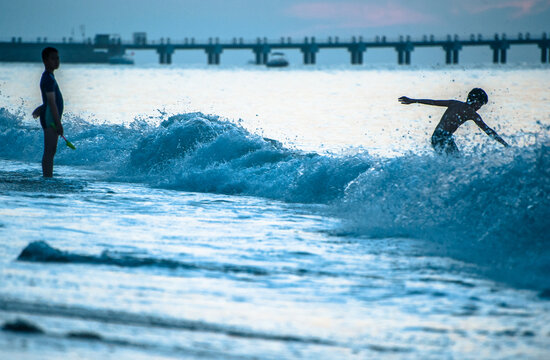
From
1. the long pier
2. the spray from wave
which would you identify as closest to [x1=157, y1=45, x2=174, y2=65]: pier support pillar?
the long pier

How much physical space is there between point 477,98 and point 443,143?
815 mm

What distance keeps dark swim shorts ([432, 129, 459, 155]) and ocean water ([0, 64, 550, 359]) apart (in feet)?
1.39

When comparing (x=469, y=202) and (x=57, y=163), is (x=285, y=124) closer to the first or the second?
(x=57, y=163)

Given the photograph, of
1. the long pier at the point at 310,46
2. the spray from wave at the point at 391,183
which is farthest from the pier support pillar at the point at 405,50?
the spray from wave at the point at 391,183

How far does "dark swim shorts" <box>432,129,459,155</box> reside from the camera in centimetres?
980

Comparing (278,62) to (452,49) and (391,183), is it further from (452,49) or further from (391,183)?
(391,183)

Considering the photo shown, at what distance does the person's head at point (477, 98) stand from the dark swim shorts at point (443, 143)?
56 centimetres

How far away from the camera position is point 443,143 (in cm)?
995

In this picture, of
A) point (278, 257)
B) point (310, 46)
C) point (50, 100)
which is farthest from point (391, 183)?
point (310, 46)

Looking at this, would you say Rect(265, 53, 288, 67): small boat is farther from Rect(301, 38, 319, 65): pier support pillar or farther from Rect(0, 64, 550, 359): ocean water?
Rect(0, 64, 550, 359): ocean water

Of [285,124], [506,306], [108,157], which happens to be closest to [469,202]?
[506,306]

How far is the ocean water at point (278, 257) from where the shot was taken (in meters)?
4.15

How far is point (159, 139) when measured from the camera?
14.8m

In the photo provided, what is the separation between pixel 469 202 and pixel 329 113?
26188 millimetres
